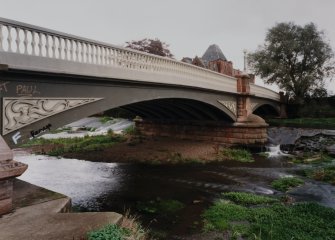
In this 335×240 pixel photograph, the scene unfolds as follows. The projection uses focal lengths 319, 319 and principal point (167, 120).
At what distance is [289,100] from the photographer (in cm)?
3734

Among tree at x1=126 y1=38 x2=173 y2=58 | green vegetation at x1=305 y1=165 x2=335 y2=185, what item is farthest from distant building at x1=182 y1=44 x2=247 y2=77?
green vegetation at x1=305 y1=165 x2=335 y2=185

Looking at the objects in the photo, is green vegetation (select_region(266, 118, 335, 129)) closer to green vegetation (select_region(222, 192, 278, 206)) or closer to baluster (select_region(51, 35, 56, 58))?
green vegetation (select_region(222, 192, 278, 206))

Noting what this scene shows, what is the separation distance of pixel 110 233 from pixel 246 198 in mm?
6712

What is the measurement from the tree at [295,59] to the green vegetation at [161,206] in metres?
28.4

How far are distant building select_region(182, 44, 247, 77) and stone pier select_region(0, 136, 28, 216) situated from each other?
27702mm

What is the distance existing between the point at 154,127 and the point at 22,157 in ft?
33.1

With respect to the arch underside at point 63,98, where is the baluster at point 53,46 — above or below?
above

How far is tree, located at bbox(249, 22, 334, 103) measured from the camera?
34.6 meters

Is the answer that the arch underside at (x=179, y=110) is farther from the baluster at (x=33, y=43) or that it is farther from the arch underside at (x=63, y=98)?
the baluster at (x=33, y=43)

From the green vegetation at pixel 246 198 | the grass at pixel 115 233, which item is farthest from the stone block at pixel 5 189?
the green vegetation at pixel 246 198

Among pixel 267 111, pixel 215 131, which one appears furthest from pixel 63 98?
pixel 267 111

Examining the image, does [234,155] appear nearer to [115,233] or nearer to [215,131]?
[215,131]

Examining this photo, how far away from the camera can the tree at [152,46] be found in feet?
127

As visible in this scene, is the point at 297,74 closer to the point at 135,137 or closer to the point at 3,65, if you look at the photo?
the point at 135,137
